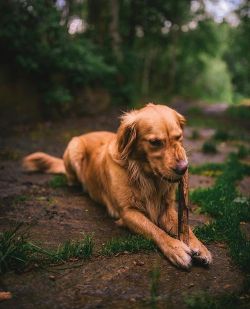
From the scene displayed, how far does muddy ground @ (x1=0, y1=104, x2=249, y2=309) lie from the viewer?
8.80ft

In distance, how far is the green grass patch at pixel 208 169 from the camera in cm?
662

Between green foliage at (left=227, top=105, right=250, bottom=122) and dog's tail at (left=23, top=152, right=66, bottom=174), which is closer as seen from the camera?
dog's tail at (left=23, top=152, right=66, bottom=174)

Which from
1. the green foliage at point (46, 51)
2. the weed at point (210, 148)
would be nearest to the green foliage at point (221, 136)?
the weed at point (210, 148)

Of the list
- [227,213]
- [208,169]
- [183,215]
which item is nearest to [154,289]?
[183,215]

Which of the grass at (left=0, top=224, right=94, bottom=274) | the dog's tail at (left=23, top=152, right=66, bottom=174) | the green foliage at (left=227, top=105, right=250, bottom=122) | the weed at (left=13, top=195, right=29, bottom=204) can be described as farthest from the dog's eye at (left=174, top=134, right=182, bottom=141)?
the green foliage at (left=227, top=105, right=250, bottom=122)

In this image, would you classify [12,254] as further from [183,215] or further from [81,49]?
[81,49]

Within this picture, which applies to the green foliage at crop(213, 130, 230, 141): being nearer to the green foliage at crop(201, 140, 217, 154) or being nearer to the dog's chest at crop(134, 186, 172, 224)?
the green foliage at crop(201, 140, 217, 154)

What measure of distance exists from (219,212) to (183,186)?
1.03 metres

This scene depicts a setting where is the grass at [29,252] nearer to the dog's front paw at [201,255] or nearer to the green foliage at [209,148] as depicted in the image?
the dog's front paw at [201,255]

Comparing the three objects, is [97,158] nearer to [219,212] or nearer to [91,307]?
[219,212]

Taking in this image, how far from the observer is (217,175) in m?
6.50

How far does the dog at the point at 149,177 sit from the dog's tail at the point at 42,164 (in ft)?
5.25

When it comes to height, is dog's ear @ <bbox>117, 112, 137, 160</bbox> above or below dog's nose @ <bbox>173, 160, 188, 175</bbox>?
above

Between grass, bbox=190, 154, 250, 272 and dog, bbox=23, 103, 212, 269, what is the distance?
278mm
